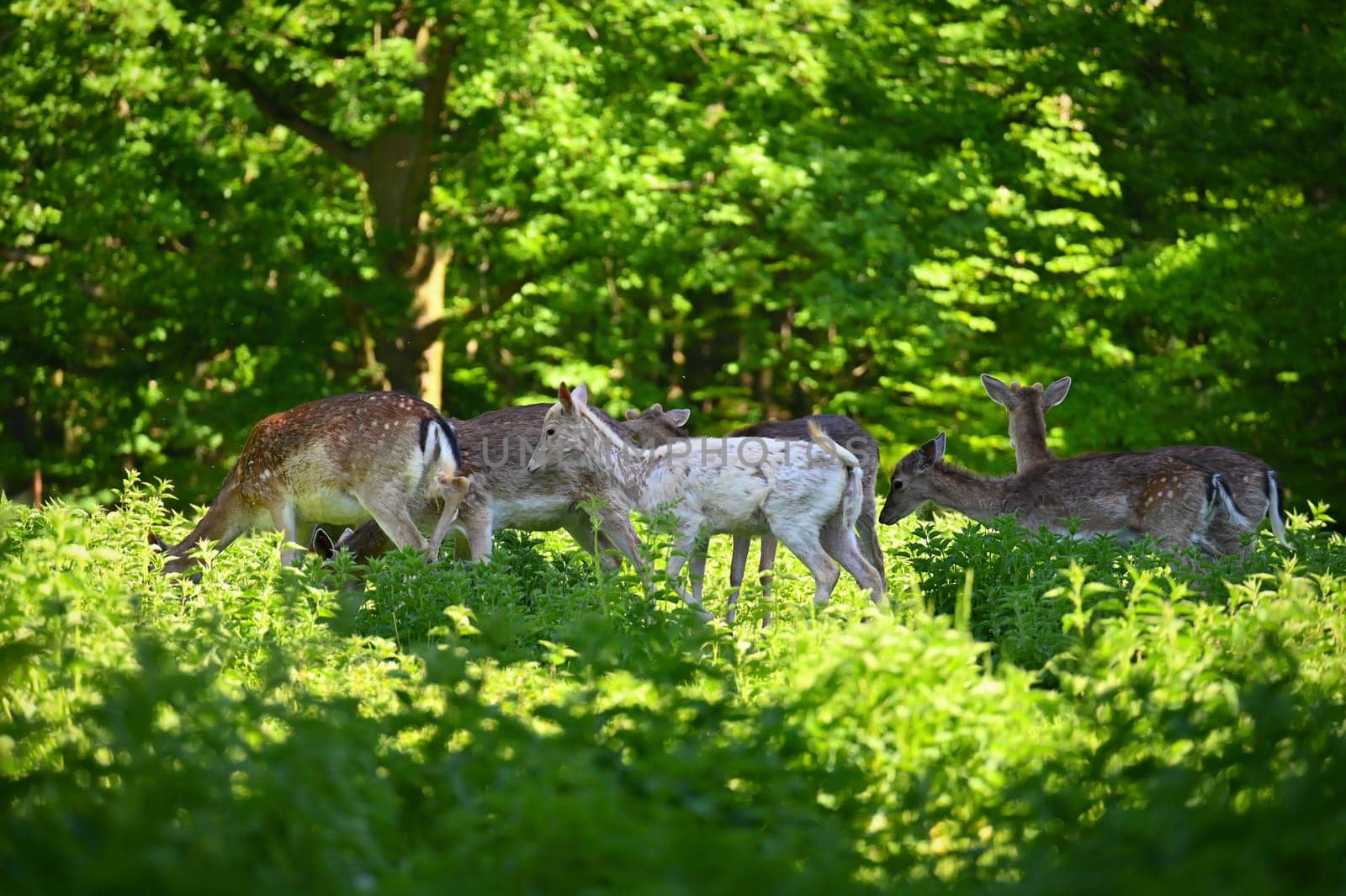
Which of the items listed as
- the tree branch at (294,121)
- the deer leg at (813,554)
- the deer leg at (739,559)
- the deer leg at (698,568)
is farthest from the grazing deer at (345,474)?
the tree branch at (294,121)

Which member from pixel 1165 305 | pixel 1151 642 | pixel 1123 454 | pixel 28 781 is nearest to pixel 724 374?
pixel 1165 305

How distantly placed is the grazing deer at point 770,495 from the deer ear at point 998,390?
4.21m

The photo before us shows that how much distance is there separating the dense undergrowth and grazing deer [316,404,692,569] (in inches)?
137

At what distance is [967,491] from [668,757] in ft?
24.7

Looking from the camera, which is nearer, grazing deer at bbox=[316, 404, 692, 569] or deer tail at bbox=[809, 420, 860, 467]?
deer tail at bbox=[809, 420, 860, 467]

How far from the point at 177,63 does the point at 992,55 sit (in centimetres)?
918

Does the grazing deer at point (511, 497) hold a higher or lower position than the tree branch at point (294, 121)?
lower

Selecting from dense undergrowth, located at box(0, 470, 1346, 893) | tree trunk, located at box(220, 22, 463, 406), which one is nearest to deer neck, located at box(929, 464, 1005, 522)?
dense undergrowth, located at box(0, 470, 1346, 893)

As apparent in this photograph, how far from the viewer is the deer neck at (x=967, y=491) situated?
1145 cm

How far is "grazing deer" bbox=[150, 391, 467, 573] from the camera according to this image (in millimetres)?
10148

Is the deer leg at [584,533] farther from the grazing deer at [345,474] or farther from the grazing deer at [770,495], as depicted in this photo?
the grazing deer at [770,495]

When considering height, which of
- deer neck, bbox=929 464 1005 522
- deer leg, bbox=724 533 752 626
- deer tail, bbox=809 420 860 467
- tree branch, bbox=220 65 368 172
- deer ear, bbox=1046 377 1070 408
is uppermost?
tree branch, bbox=220 65 368 172

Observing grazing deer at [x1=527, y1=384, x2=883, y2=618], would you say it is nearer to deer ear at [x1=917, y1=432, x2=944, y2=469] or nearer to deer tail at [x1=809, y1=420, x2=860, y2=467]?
deer tail at [x1=809, y1=420, x2=860, y2=467]

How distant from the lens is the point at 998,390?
13453mm
